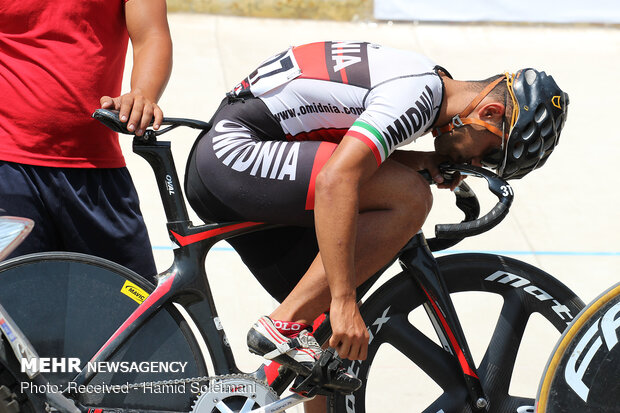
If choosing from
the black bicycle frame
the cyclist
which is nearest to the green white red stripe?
the cyclist

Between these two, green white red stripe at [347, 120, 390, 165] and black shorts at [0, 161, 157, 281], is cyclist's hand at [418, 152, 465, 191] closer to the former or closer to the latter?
green white red stripe at [347, 120, 390, 165]

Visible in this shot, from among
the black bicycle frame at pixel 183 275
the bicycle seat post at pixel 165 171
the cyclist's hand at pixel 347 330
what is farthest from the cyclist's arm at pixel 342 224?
the bicycle seat post at pixel 165 171

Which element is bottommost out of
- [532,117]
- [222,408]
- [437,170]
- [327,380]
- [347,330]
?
[222,408]

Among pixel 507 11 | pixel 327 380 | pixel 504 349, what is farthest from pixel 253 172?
pixel 507 11

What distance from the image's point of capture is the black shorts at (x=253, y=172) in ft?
8.63

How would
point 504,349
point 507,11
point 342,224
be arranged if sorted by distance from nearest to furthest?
1. point 342,224
2. point 504,349
3. point 507,11

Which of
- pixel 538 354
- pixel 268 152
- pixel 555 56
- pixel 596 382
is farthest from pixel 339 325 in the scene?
pixel 555 56

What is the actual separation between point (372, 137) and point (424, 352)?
867mm

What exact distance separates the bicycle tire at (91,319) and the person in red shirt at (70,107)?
15 centimetres

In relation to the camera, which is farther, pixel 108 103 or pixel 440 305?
pixel 440 305

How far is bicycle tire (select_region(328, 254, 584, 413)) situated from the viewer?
9.57 ft

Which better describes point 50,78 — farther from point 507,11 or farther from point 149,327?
point 507,11

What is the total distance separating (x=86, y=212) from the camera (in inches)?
112

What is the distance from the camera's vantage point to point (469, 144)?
108 inches
